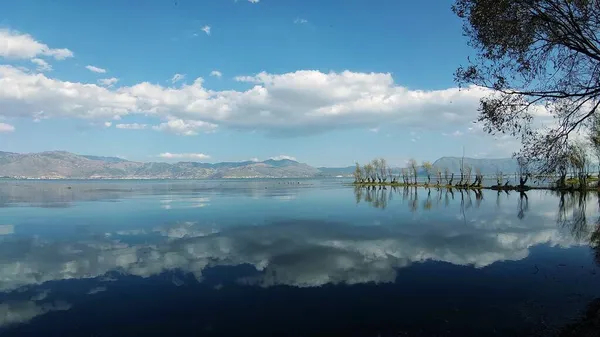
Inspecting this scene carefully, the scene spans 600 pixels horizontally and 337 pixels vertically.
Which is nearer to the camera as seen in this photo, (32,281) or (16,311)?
(16,311)

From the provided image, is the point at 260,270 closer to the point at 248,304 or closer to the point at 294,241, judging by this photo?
the point at 248,304

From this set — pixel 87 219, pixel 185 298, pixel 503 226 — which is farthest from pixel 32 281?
pixel 503 226

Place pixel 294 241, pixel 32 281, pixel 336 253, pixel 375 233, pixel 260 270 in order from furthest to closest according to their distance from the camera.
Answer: pixel 375 233 → pixel 294 241 → pixel 336 253 → pixel 260 270 → pixel 32 281

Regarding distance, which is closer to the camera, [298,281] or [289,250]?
[298,281]

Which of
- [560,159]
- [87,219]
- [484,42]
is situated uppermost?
[484,42]

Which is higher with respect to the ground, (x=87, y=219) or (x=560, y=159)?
(x=560, y=159)

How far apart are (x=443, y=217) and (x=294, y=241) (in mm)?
23337

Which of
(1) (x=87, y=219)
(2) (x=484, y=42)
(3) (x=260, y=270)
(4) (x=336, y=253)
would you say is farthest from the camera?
(1) (x=87, y=219)

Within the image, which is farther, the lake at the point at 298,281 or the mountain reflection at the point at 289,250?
the mountain reflection at the point at 289,250

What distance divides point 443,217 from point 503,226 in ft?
28.4

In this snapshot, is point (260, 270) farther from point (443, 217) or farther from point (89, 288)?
point (443, 217)

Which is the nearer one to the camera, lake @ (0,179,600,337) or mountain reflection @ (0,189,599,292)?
lake @ (0,179,600,337)

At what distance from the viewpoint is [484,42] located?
16641 mm

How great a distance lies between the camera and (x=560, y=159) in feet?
51.5
